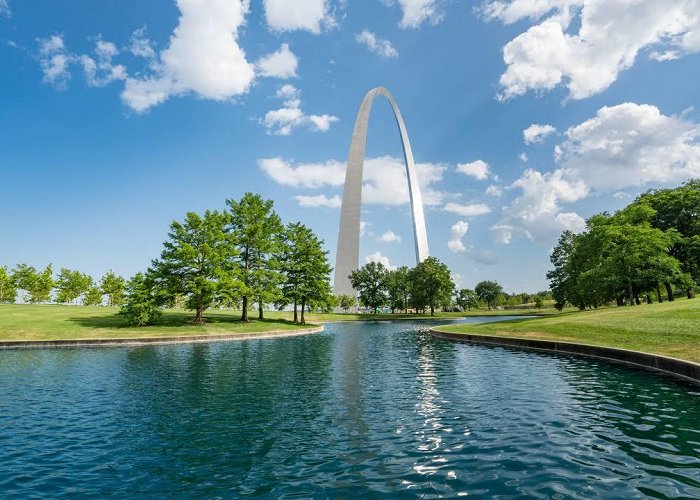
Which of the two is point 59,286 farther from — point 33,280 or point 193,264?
point 193,264

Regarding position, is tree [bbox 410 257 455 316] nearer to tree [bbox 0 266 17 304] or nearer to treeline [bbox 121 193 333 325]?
treeline [bbox 121 193 333 325]

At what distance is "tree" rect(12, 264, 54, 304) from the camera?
267 ft

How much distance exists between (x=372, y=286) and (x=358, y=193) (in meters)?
32.4

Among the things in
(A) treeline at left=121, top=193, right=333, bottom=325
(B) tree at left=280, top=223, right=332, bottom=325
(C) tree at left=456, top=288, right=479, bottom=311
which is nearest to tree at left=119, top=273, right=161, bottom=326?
(A) treeline at left=121, top=193, right=333, bottom=325

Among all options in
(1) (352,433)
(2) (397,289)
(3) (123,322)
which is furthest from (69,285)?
(1) (352,433)

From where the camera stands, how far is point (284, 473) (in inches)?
313

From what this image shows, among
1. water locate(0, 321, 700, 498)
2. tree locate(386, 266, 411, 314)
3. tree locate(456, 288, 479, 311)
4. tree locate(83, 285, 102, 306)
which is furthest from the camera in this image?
tree locate(456, 288, 479, 311)

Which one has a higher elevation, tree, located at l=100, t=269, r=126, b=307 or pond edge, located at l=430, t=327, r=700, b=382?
tree, located at l=100, t=269, r=126, b=307

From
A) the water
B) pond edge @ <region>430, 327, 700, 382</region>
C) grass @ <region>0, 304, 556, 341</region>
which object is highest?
grass @ <region>0, 304, 556, 341</region>

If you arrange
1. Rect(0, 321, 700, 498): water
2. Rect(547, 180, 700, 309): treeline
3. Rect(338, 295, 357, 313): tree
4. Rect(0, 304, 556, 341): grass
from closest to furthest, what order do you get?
Rect(0, 321, 700, 498): water < Rect(0, 304, 556, 341): grass < Rect(547, 180, 700, 309): treeline < Rect(338, 295, 357, 313): tree

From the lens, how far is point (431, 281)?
321ft

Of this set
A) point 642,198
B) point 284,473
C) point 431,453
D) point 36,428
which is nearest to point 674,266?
point 642,198

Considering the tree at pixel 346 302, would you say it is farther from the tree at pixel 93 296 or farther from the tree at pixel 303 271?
the tree at pixel 93 296

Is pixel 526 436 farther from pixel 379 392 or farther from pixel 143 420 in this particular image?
pixel 143 420
